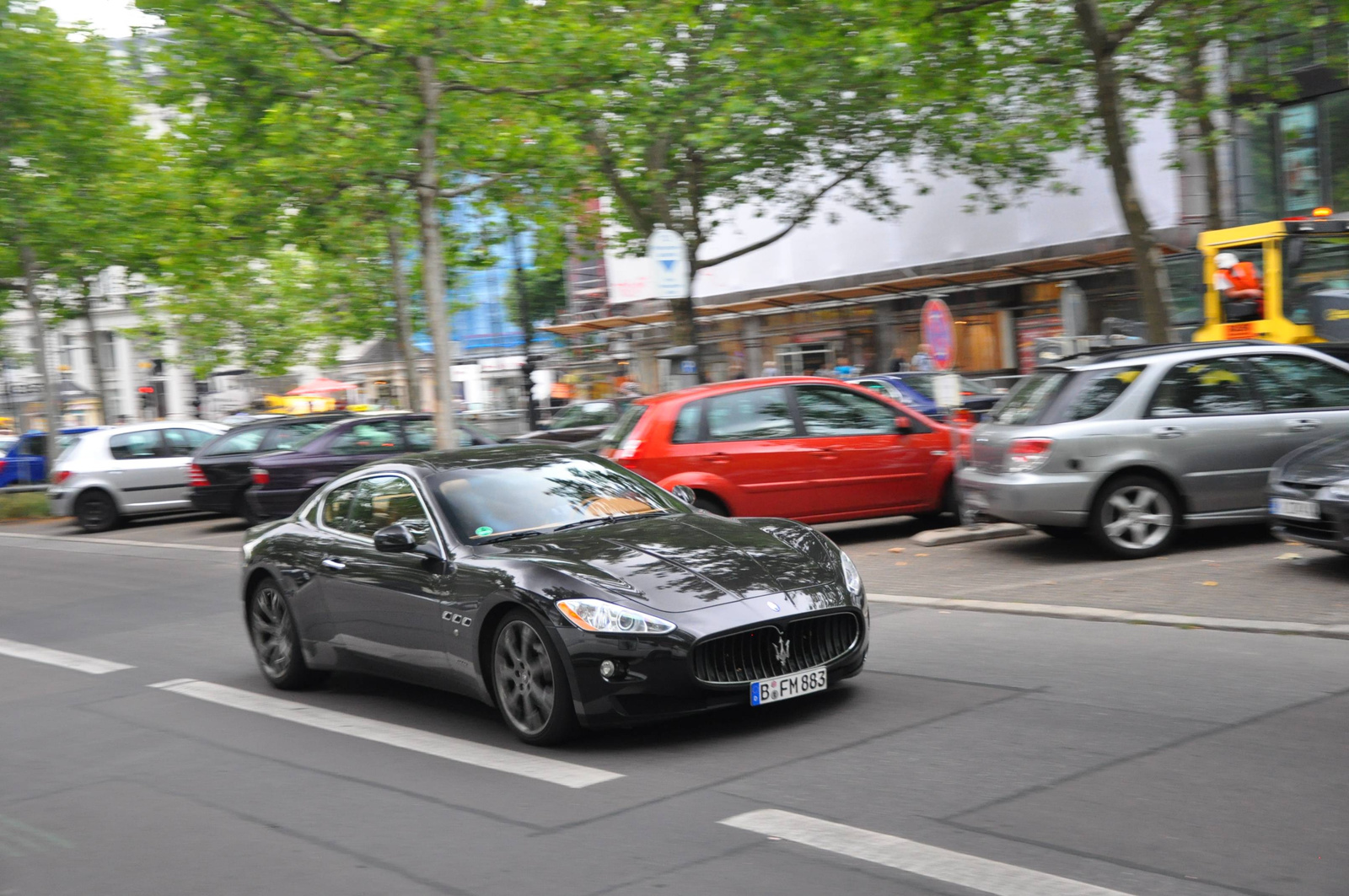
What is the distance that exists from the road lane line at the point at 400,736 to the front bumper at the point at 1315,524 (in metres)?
5.52

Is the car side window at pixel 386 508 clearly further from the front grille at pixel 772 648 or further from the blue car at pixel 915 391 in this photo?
the blue car at pixel 915 391

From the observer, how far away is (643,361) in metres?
43.3

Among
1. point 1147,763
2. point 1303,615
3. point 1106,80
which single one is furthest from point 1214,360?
point 1106,80

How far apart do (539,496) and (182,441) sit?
55.5 feet

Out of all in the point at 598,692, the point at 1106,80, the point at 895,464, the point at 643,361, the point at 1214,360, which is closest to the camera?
the point at 598,692

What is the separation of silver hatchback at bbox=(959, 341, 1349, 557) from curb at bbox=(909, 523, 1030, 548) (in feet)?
4.59

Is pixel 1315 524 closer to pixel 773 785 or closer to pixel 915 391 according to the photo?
pixel 773 785

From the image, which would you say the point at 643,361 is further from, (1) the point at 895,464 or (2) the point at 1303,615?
(2) the point at 1303,615

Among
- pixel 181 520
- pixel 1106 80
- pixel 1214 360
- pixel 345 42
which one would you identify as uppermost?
pixel 345 42

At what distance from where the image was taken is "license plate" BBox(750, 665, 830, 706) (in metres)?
6.10

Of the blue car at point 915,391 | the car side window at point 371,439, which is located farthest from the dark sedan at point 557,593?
the blue car at point 915,391

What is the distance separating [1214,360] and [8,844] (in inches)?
356

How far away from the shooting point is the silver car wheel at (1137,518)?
10633 mm

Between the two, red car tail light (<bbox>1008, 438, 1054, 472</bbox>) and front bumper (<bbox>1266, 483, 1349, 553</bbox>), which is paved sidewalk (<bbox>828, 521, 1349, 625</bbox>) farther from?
red car tail light (<bbox>1008, 438, 1054, 472</bbox>)
